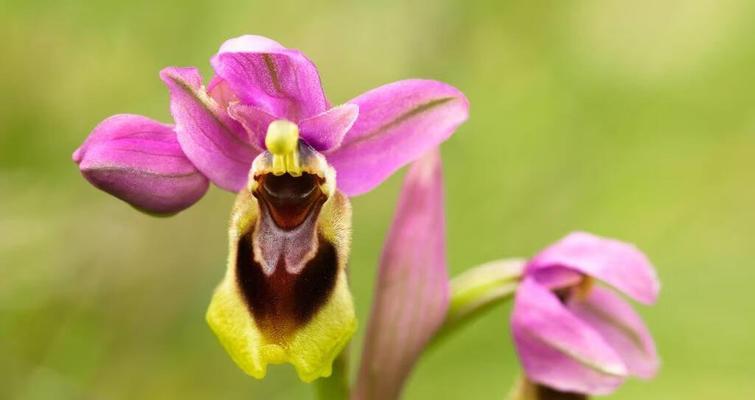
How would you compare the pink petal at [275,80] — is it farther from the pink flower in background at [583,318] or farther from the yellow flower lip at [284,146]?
the pink flower in background at [583,318]

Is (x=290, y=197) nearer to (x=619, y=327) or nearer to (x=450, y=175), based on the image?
(x=619, y=327)

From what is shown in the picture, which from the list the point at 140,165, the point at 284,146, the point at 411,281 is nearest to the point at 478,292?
the point at 411,281

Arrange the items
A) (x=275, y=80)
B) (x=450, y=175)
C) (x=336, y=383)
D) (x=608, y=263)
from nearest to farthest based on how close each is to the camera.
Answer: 1. (x=275, y=80)
2. (x=336, y=383)
3. (x=608, y=263)
4. (x=450, y=175)

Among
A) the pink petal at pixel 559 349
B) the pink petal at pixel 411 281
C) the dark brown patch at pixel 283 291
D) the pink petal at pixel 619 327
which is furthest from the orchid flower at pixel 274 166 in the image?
the pink petal at pixel 619 327

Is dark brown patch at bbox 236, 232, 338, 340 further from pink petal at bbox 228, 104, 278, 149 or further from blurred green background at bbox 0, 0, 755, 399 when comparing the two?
blurred green background at bbox 0, 0, 755, 399

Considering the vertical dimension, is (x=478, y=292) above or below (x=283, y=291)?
below

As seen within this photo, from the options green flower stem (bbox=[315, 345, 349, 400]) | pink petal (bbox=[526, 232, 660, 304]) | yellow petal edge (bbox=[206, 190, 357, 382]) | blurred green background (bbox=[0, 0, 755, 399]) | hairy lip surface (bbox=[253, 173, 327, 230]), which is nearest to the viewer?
yellow petal edge (bbox=[206, 190, 357, 382])

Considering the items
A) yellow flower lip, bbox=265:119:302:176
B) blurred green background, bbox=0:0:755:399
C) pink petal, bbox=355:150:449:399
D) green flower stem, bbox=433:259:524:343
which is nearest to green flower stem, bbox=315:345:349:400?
pink petal, bbox=355:150:449:399
